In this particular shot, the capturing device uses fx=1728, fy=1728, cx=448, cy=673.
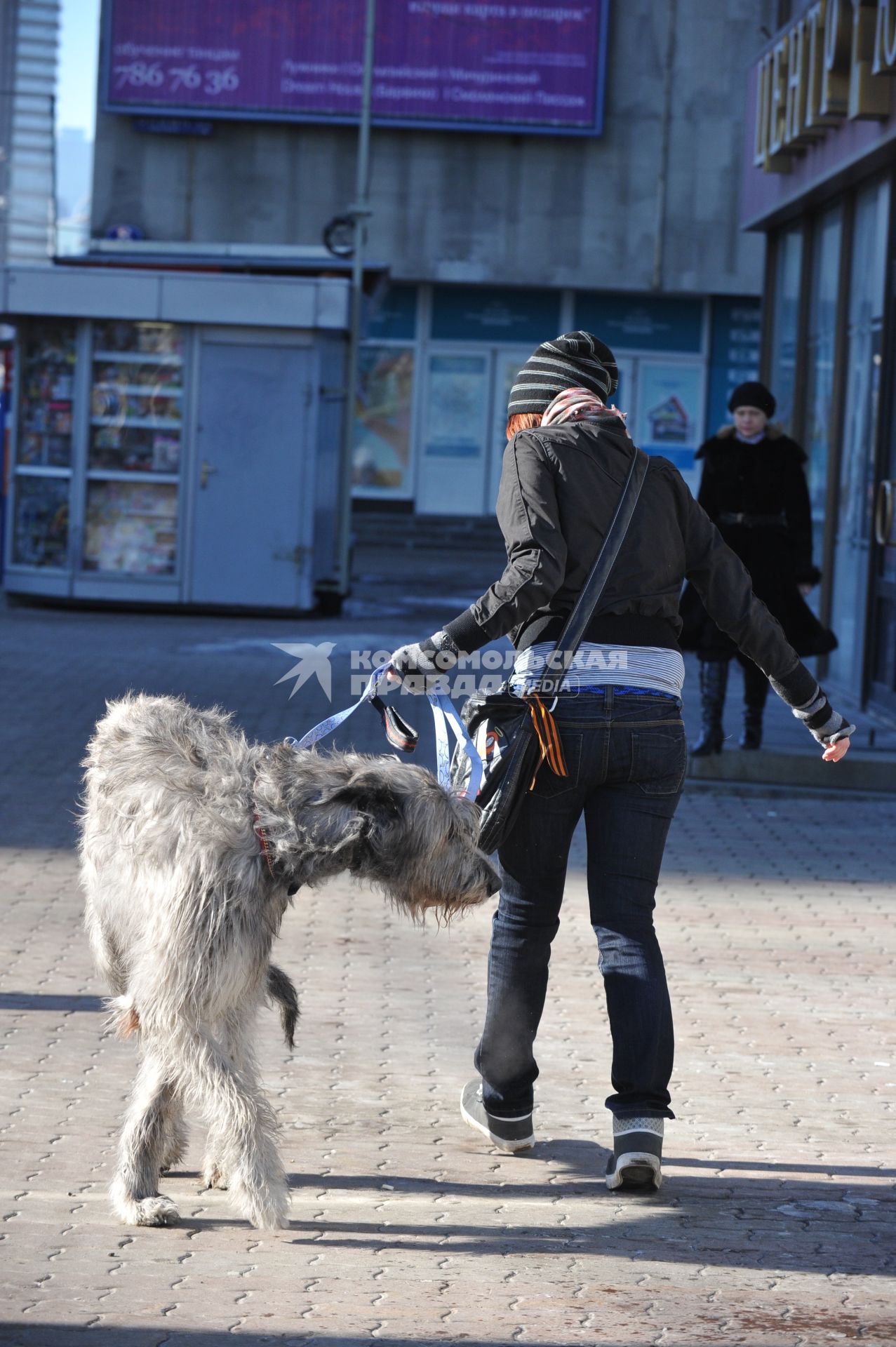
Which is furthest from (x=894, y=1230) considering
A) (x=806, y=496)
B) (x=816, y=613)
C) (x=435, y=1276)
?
(x=816, y=613)

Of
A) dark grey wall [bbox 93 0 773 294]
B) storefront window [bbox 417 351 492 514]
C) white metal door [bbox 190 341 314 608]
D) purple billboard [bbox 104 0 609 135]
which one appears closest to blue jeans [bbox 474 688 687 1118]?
white metal door [bbox 190 341 314 608]

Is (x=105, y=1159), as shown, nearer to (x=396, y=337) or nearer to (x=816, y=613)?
(x=816, y=613)

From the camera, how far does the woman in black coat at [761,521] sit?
30.8 ft

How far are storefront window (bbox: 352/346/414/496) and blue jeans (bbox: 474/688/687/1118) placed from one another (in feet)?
82.5

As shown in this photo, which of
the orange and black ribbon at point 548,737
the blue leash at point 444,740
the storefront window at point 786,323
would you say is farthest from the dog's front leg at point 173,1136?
the storefront window at point 786,323

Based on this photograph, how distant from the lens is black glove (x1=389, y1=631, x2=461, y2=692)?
3971 millimetres

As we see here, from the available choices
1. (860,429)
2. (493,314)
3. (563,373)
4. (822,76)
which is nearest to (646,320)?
(493,314)

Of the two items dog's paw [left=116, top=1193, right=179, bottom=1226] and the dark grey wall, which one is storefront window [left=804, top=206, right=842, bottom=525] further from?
the dark grey wall

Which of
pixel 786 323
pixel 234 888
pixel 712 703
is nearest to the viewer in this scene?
pixel 234 888

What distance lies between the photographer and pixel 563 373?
4.24 meters

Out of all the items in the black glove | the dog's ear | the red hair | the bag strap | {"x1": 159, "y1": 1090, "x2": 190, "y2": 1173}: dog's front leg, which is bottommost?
{"x1": 159, "y1": 1090, "x2": 190, "y2": 1173}: dog's front leg

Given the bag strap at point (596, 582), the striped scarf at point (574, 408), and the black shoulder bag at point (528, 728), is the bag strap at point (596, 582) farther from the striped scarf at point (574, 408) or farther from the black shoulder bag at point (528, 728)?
the striped scarf at point (574, 408)

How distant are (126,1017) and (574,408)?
1.79m

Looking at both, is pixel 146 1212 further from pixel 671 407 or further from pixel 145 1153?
pixel 671 407
